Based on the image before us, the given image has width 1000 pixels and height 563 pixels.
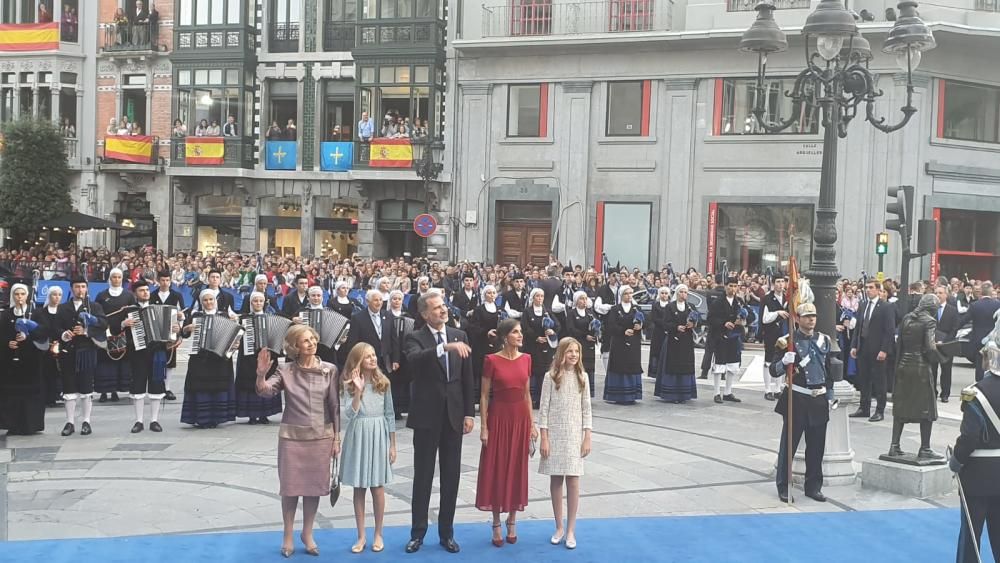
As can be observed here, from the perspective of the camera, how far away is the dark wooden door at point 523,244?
32.0 m

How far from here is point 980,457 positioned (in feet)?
21.8

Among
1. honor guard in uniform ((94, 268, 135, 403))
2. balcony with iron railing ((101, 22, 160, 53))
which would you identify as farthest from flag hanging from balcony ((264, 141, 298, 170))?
honor guard in uniform ((94, 268, 135, 403))

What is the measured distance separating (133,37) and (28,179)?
6324mm

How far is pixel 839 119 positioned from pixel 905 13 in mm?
1722

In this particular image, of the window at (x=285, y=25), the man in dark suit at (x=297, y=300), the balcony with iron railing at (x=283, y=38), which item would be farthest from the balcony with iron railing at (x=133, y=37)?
the man in dark suit at (x=297, y=300)

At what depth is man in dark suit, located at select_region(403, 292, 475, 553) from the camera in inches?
318

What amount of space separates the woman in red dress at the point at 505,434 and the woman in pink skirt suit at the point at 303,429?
48.3 inches

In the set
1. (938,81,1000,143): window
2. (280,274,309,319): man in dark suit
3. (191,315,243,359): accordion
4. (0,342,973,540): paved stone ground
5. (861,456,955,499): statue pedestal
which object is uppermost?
(938,81,1000,143): window

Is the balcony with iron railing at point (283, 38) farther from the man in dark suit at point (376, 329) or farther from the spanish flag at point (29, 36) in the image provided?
the man in dark suit at point (376, 329)

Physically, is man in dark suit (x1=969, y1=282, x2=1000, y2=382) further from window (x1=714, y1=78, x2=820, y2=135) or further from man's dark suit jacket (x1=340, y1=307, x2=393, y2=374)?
window (x1=714, y1=78, x2=820, y2=135)

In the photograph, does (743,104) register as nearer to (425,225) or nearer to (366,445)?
(425,225)

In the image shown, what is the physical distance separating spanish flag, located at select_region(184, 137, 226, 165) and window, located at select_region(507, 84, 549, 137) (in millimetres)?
10362

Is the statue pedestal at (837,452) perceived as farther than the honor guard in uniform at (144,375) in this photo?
No

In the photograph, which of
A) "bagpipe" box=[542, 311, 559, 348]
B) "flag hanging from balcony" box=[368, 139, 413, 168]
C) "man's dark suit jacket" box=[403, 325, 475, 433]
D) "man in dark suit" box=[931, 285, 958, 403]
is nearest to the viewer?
"man's dark suit jacket" box=[403, 325, 475, 433]
